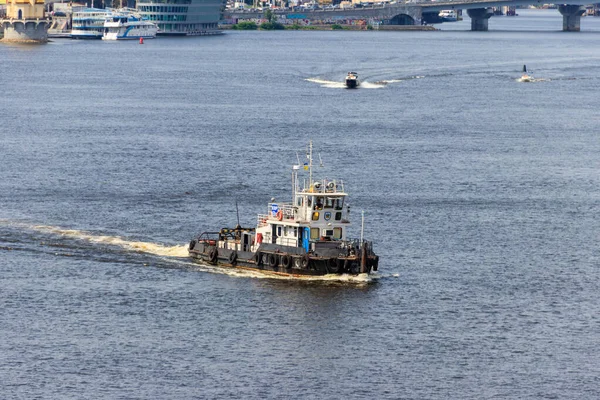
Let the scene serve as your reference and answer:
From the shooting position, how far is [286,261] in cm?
8181

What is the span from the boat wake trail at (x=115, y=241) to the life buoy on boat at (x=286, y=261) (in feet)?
29.3

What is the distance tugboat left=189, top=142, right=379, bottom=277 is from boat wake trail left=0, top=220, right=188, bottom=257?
4376 millimetres

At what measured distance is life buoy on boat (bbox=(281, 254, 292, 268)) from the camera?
8156 cm

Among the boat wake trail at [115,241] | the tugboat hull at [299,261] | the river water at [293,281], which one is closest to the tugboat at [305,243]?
the tugboat hull at [299,261]

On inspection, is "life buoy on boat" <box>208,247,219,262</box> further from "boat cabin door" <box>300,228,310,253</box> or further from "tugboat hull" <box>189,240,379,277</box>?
"boat cabin door" <box>300,228,310,253</box>

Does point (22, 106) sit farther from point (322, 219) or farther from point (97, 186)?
point (322, 219)

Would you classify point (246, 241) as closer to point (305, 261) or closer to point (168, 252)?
point (305, 261)

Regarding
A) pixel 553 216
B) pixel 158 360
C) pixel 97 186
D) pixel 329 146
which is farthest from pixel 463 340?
pixel 329 146

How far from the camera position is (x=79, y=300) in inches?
3059

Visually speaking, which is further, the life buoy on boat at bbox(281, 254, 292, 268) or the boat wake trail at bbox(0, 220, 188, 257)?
the boat wake trail at bbox(0, 220, 188, 257)

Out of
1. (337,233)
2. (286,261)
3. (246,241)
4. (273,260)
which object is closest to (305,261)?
(286,261)

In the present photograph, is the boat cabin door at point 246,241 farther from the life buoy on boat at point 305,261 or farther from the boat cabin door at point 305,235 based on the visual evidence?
the life buoy on boat at point 305,261

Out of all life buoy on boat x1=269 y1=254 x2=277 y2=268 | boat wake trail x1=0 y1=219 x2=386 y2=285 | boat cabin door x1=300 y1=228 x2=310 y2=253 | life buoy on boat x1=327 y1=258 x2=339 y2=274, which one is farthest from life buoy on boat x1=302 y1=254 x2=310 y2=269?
life buoy on boat x1=269 y1=254 x2=277 y2=268

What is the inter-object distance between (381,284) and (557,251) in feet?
53.0
